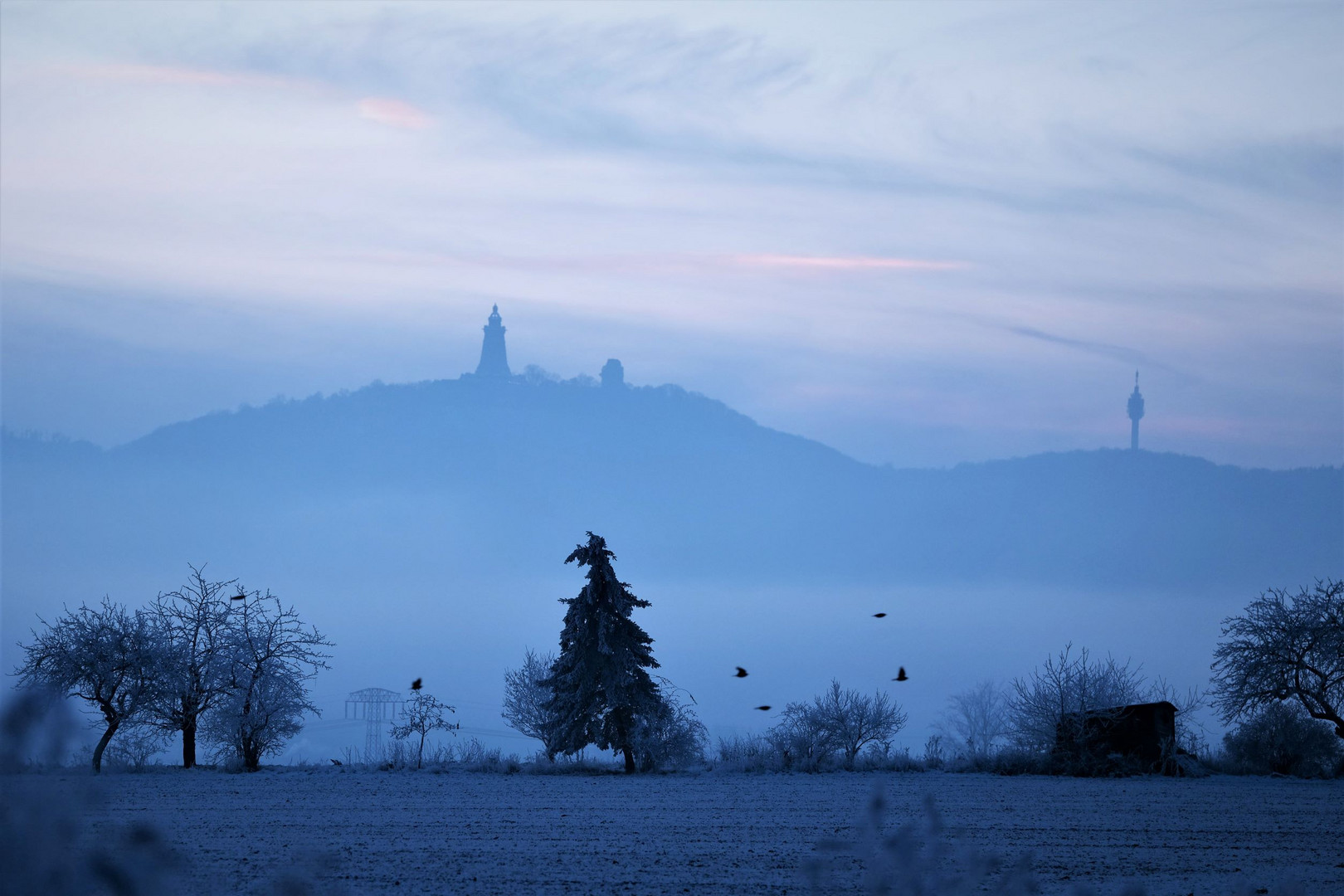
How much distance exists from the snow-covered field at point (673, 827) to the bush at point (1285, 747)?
2354mm

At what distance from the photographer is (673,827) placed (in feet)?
52.3

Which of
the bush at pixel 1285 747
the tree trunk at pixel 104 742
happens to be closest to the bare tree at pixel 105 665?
the tree trunk at pixel 104 742

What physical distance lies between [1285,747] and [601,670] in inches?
675

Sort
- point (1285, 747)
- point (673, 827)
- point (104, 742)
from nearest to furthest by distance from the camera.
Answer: point (673, 827) < point (104, 742) < point (1285, 747)

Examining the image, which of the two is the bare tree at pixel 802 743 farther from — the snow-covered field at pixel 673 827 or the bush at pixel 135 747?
the bush at pixel 135 747

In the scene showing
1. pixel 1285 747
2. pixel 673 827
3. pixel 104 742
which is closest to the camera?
pixel 673 827

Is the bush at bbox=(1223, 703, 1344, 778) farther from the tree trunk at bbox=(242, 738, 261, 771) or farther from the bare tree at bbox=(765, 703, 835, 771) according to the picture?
the tree trunk at bbox=(242, 738, 261, 771)

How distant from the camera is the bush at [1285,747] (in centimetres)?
2681

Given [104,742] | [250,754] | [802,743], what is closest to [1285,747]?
[802,743]

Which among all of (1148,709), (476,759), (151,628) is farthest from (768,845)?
(151,628)

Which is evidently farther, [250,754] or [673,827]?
[250,754]

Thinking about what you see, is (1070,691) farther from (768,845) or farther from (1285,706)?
(768,845)

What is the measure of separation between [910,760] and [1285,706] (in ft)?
33.2

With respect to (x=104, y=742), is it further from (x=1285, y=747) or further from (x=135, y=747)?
(x=1285, y=747)
